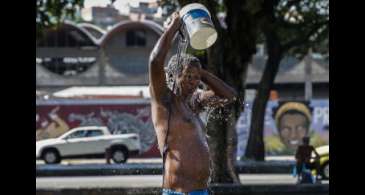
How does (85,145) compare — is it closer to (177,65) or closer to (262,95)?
(262,95)

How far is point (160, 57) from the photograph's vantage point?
5.00 m

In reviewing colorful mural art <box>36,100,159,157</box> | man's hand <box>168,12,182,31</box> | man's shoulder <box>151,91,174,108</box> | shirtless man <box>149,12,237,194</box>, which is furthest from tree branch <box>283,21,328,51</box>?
man's hand <box>168,12,182,31</box>

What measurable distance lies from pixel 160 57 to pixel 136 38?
47927mm

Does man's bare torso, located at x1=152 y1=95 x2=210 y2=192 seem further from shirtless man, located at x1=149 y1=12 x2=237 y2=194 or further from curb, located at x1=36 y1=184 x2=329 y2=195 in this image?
curb, located at x1=36 y1=184 x2=329 y2=195

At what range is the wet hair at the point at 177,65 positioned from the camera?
5.19 meters

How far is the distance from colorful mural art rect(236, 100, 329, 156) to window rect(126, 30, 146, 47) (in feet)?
61.6

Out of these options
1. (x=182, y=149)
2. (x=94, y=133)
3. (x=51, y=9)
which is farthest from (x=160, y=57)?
(x=94, y=133)

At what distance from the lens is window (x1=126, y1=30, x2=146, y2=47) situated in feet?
172

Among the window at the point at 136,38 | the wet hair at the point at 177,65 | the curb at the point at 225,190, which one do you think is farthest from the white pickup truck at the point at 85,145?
the wet hair at the point at 177,65

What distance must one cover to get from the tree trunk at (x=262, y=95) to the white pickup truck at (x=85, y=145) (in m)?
5.46
